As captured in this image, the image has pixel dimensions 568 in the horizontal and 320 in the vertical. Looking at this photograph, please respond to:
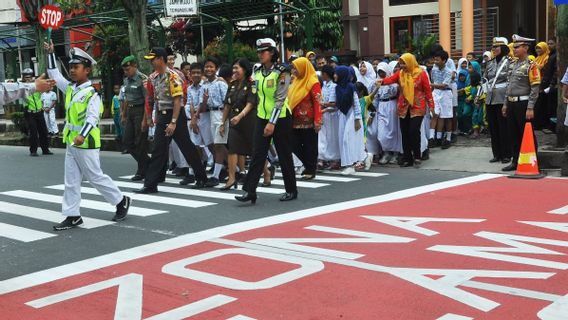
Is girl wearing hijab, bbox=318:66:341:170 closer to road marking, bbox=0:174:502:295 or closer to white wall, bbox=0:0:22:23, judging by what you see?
road marking, bbox=0:174:502:295

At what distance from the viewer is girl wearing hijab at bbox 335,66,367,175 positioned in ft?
38.6

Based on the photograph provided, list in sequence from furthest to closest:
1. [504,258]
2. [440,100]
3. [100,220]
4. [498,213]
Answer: [440,100] → [100,220] → [498,213] → [504,258]

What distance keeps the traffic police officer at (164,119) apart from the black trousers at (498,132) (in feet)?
15.8

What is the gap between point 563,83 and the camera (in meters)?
10.3

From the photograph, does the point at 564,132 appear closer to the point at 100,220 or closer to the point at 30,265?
the point at 100,220

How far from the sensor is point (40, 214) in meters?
9.11

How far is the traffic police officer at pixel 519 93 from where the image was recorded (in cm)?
1051

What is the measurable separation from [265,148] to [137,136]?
3538mm

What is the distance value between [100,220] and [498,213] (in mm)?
4520

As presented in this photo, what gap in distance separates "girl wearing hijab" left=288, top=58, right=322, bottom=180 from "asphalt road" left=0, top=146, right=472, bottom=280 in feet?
1.54

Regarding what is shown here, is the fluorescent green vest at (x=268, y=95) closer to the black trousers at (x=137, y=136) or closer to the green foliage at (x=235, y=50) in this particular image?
the black trousers at (x=137, y=136)

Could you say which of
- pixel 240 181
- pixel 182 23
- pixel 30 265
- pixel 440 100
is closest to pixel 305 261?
pixel 30 265

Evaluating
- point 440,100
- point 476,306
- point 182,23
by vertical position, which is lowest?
point 476,306

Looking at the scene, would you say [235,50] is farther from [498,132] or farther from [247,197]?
[247,197]
